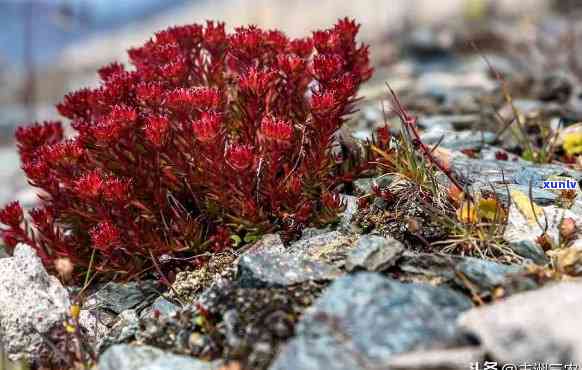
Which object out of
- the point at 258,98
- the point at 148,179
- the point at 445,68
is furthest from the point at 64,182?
the point at 445,68

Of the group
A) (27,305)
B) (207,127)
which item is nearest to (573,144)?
(207,127)

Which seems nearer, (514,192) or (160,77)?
(514,192)

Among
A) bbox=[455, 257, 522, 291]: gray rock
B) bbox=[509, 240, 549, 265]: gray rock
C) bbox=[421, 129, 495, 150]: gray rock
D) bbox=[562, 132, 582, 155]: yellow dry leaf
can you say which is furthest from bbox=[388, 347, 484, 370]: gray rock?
bbox=[562, 132, 582, 155]: yellow dry leaf

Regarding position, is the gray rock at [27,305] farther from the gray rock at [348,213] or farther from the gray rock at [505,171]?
the gray rock at [505,171]

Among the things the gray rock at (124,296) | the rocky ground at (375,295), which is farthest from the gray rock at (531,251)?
the gray rock at (124,296)

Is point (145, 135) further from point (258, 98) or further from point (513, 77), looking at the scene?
point (513, 77)

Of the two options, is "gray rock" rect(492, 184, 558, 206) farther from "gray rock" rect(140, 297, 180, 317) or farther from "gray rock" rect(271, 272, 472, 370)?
"gray rock" rect(140, 297, 180, 317)
